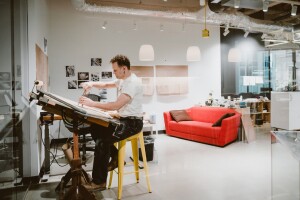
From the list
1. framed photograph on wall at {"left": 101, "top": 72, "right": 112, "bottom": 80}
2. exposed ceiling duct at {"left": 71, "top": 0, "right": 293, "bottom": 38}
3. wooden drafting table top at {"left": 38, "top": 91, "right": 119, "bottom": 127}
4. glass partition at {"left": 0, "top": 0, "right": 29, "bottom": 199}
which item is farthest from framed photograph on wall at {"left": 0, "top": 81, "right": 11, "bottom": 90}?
framed photograph on wall at {"left": 101, "top": 72, "right": 112, "bottom": 80}

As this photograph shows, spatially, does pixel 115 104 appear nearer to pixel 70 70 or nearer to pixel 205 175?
pixel 205 175

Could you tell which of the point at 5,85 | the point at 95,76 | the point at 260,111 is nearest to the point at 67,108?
the point at 5,85

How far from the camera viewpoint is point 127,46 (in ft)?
24.7

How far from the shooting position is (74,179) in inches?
108

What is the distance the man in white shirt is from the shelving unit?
6.77 meters

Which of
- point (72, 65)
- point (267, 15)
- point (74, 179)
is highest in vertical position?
point (267, 15)

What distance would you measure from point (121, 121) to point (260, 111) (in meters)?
7.56

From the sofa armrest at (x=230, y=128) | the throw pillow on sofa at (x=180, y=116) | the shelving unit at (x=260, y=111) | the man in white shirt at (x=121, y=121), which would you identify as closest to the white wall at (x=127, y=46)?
the throw pillow on sofa at (x=180, y=116)

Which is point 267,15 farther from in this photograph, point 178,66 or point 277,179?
point 277,179

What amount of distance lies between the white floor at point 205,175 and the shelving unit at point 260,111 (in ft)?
9.98

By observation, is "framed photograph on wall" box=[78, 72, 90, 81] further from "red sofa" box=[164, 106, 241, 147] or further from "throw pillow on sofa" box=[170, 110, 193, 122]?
"throw pillow on sofa" box=[170, 110, 193, 122]

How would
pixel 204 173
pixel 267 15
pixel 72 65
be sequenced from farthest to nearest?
pixel 267 15
pixel 72 65
pixel 204 173

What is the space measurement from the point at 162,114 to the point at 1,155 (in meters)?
5.21

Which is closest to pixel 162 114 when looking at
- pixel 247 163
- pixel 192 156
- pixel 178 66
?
pixel 178 66
